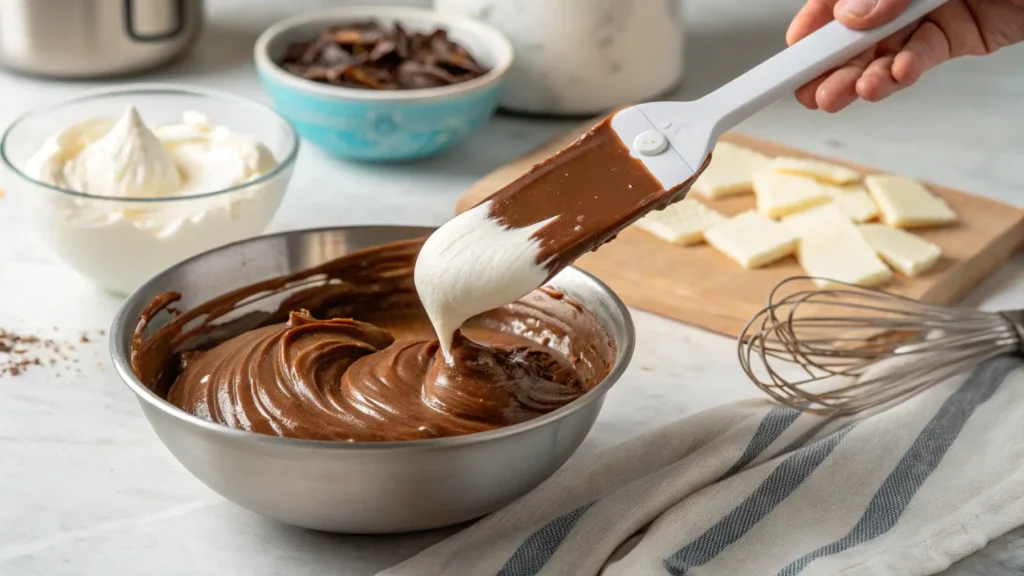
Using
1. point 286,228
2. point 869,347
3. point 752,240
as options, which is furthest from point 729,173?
point 286,228

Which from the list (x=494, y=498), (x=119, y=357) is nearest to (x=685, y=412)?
(x=494, y=498)

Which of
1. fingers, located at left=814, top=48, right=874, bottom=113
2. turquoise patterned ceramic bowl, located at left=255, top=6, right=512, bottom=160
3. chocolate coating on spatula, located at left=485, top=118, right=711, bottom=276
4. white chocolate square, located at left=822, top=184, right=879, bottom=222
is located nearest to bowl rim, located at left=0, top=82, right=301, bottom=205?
turquoise patterned ceramic bowl, located at left=255, top=6, right=512, bottom=160

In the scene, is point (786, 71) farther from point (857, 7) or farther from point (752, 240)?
point (752, 240)

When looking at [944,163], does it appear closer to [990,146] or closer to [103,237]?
[990,146]

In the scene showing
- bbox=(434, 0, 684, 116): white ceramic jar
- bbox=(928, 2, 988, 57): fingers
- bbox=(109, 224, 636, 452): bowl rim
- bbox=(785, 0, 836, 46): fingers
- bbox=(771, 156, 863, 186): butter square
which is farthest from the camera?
bbox=(434, 0, 684, 116): white ceramic jar

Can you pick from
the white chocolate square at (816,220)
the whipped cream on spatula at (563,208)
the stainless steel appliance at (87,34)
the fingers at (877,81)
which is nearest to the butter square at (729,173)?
the white chocolate square at (816,220)

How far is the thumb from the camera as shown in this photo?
1.40 metres

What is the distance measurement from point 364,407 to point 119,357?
24 centimetres

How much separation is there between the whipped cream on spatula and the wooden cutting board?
481 millimetres

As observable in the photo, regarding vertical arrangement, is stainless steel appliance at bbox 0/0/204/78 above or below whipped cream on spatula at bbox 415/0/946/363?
below

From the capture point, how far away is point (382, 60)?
7.09ft

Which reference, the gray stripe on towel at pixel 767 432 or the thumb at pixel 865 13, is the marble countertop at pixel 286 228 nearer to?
the gray stripe on towel at pixel 767 432

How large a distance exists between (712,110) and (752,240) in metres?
0.57

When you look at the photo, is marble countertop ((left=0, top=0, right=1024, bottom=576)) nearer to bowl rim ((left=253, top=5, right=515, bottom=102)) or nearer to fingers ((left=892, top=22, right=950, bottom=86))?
bowl rim ((left=253, top=5, right=515, bottom=102))
